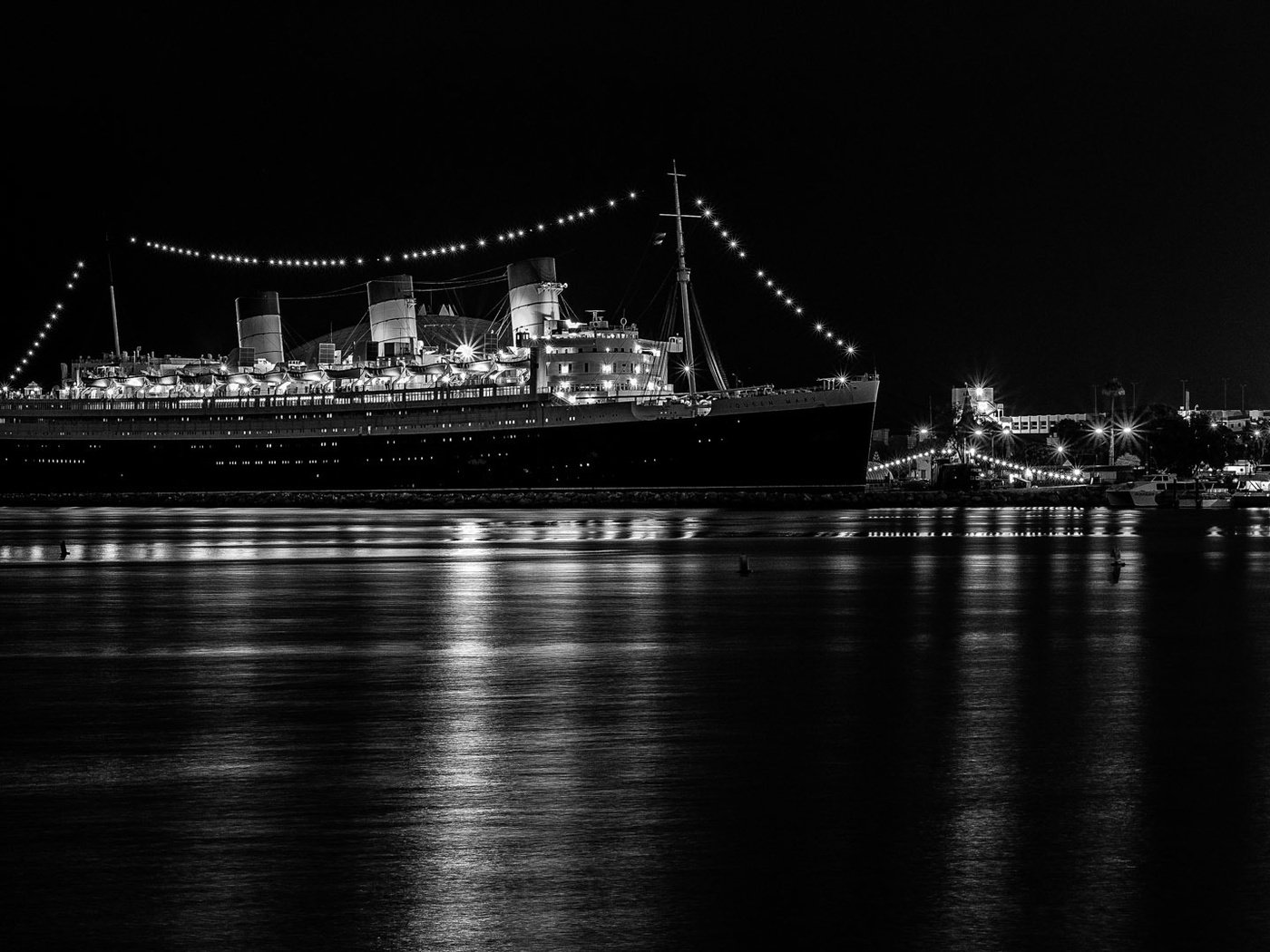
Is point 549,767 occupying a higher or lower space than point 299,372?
lower

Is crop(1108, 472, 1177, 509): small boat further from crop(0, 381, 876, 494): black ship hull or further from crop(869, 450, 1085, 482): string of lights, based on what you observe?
crop(869, 450, 1085, 482): string of lights

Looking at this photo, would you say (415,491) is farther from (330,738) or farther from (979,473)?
(330,738)

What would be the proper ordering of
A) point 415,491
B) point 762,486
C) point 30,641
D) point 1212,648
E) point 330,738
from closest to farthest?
point 330,738 < point 1212,648 < point 30,641 < point 762,486 < point 415,491

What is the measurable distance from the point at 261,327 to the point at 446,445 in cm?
2637

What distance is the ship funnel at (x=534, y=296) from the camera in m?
Answer: 99.2

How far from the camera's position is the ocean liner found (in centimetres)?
8806

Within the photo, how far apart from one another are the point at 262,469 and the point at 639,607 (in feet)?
288

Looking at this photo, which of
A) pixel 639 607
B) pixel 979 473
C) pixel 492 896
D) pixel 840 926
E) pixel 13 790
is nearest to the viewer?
pixel 840 926

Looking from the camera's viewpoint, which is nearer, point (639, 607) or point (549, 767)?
point (549, 767)

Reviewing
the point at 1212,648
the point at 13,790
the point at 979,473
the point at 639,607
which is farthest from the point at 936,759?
the point at 979,473

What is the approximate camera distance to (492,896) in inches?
247

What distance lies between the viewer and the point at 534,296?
3915 inches

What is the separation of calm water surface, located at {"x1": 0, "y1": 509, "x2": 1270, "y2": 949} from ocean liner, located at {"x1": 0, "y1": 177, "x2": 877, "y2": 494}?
65.8m

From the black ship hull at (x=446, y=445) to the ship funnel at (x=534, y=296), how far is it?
247 inches
